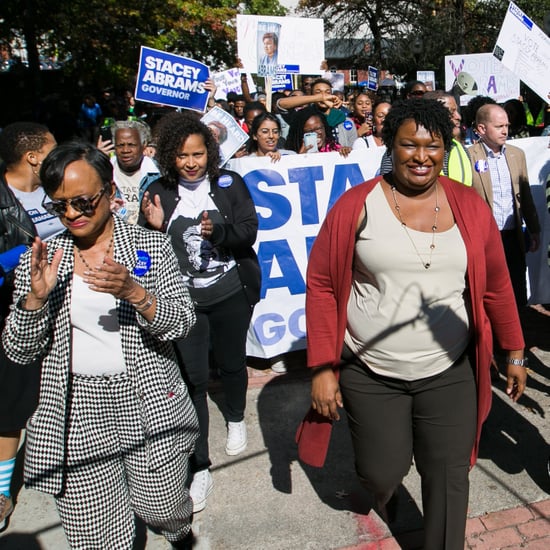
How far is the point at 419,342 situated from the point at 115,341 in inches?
47.9

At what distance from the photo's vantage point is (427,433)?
8.39ft

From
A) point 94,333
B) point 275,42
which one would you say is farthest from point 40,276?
point 275,42

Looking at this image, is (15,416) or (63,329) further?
(15,416)

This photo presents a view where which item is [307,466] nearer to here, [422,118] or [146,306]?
[146,306]

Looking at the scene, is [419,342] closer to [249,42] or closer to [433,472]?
[433,472]

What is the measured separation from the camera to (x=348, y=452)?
145 inches

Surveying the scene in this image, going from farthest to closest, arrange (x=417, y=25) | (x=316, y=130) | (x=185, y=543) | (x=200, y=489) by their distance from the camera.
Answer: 1. (x=417, y=25)
2. (x=316, y=130)
3. (x=200, y=489)
4. (x=185, y=543)

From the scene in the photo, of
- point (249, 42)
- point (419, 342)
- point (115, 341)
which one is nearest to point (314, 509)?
point (419, 342)

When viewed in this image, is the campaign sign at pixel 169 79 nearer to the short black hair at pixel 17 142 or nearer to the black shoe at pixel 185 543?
the short black hair at pixel 17 142

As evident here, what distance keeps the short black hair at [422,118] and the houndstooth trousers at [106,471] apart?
1.50 meters

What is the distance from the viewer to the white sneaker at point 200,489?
3236 millimetres

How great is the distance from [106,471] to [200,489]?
102 cm

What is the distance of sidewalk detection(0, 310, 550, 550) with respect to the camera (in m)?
2.99

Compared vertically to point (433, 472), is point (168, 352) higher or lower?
higher
